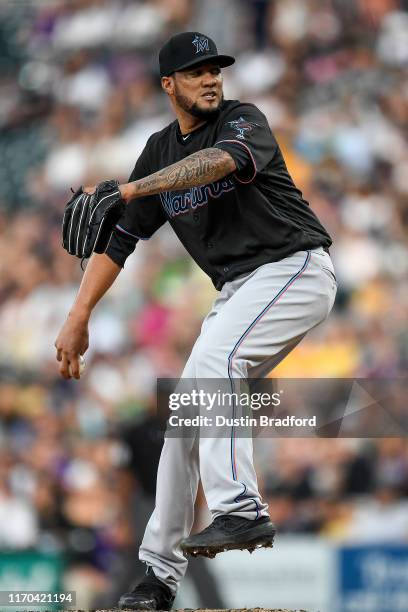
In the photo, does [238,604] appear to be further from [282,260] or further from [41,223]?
[41,223]

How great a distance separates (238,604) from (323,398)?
1.64 metres

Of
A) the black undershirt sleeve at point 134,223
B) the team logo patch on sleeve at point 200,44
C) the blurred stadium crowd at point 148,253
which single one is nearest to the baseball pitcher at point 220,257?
the team logo patch on sleeve at point 200,44

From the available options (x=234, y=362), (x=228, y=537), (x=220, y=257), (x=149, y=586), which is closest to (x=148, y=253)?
(x=220, y=257)

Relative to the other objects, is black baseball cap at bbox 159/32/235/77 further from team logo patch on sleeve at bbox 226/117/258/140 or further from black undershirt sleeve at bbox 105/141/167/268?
black undershirt sleeve at bbox 105/141/167/268

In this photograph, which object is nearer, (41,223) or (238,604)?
(238,604)

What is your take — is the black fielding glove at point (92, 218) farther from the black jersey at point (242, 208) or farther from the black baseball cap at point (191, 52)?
the black baseball cap at point (191, 52)

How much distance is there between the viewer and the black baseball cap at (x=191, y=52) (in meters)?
3.98

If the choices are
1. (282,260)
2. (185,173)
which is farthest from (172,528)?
(185,173)

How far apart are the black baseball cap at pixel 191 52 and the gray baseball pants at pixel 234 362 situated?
Result: 2.68 ft

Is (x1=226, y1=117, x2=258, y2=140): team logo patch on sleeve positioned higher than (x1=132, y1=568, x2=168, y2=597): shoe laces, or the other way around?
(x1=226, y1=117, x2=258, y2=140): team logo patch on sleeve

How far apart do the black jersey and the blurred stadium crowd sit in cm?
293

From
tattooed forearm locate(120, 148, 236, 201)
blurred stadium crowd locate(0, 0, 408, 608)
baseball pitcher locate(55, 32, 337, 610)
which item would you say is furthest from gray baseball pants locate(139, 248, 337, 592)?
blurred stadium crowd locate(0, 0, 408, 608)

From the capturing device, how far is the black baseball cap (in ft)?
13.0

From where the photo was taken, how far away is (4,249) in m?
10.0
